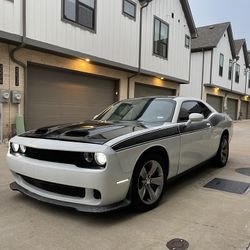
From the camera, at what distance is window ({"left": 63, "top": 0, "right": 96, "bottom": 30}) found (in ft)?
34.7

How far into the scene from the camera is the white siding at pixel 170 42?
14516 millimetres

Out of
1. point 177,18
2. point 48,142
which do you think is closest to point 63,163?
point 48,142

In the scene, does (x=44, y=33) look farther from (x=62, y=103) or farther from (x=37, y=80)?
(x=62, y=103)

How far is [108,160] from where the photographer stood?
128 inches

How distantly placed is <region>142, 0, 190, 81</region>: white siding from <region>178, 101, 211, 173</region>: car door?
932cm

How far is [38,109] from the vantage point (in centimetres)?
1048

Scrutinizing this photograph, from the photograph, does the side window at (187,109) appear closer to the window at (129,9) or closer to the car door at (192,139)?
the car door at (192,139)

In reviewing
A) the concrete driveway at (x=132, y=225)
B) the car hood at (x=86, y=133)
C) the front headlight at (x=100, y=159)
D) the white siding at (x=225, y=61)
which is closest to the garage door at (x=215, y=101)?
the white siding at (x=225, y=61)

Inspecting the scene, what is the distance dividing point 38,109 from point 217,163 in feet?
21.3

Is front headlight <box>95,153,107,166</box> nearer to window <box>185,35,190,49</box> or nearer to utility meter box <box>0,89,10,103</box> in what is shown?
utility meter box <box>0,89,10,103</box>

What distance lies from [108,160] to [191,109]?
2.68 meters

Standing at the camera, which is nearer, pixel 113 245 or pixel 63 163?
pixel 113 245

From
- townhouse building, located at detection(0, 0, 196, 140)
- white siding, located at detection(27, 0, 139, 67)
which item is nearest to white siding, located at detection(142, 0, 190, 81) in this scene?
townhouse building, located at detection(0, 0, 196, 140)

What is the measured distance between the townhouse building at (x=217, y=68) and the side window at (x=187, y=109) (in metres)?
17.7
